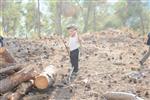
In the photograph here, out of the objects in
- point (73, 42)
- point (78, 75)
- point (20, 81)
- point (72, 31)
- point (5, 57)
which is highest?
point (72, 31)

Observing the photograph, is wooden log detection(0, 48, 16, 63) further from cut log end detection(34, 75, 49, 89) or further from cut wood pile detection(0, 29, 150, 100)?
cut log end detection(34, 75, 49, 89)

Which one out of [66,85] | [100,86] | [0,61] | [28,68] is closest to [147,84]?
[100,86]

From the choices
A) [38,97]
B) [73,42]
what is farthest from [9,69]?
[73,42]

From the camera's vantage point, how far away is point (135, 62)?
42.3 feet

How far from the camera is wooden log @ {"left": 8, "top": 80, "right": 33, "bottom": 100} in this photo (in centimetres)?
853

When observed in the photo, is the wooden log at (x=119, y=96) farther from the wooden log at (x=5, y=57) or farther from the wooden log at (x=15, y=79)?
the wooden log at (x=5, y=57)

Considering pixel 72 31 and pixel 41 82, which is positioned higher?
pixel 72 31

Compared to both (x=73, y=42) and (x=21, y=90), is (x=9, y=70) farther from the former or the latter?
(x=73, y=42)

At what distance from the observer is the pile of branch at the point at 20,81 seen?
8.87 m

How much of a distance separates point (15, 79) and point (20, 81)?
0.46 feet

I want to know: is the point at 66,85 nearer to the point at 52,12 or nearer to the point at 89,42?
the point at 89,42

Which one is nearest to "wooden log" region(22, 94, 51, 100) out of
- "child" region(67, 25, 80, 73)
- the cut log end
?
the cut log end

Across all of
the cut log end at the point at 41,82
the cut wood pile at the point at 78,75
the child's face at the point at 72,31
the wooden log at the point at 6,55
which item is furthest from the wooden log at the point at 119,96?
the wooden log at the point at 6,55

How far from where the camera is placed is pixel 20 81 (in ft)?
30.2
